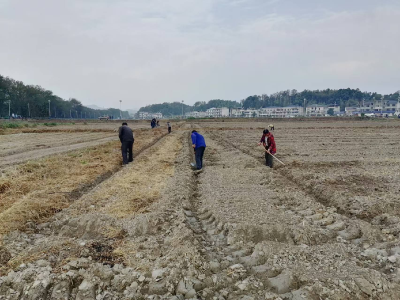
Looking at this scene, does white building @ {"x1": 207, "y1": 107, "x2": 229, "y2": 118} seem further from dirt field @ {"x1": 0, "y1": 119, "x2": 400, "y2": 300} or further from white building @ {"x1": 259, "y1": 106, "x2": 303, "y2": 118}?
dirt field @ {"x1": 0, "y1": 119, "x2": 400, "y2": 300}

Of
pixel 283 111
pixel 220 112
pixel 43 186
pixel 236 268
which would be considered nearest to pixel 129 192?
pixel 43 186

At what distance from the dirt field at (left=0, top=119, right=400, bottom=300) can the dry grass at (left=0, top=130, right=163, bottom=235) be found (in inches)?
1.5

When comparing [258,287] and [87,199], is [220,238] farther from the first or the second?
[87,199]

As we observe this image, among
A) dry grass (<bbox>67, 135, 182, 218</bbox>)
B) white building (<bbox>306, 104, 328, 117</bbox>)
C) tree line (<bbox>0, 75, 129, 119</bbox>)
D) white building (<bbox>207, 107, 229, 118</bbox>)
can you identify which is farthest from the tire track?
white building (<bbox>207, 107, 229, 118</bbox>)

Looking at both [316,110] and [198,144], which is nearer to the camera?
[198,144]

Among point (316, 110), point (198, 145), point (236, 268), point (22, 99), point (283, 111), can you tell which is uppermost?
point (22, 99)

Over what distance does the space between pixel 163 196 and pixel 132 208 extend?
3.70 feet

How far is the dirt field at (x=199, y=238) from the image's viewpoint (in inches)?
136

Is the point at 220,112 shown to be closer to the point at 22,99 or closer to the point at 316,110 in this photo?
the point at 316,110

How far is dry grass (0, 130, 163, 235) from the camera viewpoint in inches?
225

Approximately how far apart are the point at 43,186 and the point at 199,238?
5319 mm

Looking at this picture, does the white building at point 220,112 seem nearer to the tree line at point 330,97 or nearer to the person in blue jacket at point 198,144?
the tree line at point 330,97

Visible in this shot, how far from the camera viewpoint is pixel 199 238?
488cm

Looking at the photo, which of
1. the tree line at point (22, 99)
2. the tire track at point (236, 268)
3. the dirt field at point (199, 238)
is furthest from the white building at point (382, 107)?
the tire track at point (236, 268)
